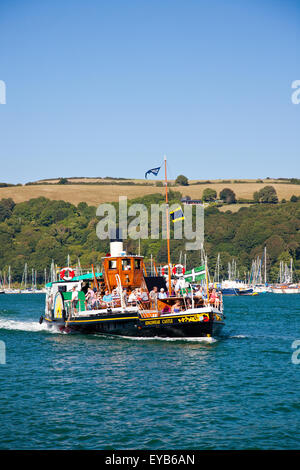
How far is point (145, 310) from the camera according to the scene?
4047 centimetres

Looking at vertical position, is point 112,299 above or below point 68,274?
below

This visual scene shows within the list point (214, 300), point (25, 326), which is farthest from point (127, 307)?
point (25, 326)

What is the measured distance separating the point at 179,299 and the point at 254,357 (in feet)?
22.5

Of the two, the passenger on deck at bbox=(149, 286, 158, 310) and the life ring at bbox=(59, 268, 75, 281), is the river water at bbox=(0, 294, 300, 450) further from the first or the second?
the life ring at bbox=(59, 268, 75, 281)

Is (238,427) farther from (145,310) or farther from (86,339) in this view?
(86,339)

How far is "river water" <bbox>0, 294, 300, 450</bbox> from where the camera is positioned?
20.3m

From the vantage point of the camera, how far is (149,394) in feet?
85.9

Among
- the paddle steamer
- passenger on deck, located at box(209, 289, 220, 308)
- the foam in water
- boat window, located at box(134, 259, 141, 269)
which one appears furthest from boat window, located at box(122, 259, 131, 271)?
passenger on deck, located at box(209, 289, 220, 308)

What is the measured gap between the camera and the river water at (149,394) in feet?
66.5

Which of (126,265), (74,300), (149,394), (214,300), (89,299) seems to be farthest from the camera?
(126,265)

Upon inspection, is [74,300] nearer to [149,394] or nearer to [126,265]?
[126,265]

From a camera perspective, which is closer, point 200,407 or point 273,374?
point 200,407

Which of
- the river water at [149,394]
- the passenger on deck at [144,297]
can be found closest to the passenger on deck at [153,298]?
the passenger on deck at [144,297]
